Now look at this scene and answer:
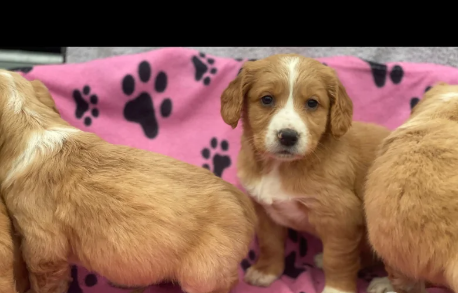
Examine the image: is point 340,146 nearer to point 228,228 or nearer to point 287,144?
point 287,144

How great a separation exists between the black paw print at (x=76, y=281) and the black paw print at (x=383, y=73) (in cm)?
216

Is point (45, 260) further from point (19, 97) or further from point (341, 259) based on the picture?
point (341, 259)

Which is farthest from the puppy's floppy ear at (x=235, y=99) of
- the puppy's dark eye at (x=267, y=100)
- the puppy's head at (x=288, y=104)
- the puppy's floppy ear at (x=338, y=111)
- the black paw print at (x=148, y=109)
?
the black paw print at (x=148, y=109)

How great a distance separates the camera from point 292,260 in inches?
121

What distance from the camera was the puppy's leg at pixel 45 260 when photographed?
6.94ft

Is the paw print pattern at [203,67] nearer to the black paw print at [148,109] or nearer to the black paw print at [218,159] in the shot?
the black paw print at [148,109]

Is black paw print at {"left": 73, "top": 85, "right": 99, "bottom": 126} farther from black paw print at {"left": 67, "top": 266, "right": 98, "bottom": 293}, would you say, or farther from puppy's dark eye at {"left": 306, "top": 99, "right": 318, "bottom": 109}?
puppy's dark eye at {"left": 306, "top": 99, "right": 318, "bottom": 109}

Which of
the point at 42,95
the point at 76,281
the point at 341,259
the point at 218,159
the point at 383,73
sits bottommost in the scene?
the point at 76,281

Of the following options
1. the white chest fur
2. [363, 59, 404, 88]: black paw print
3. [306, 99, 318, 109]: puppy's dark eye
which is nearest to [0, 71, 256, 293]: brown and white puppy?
the white chest fur

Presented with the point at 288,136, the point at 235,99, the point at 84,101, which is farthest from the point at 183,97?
the point at 288,136

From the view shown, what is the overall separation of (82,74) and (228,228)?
1643 mm

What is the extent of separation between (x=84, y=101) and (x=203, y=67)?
830 mm

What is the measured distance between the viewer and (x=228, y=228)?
7.27 ft
